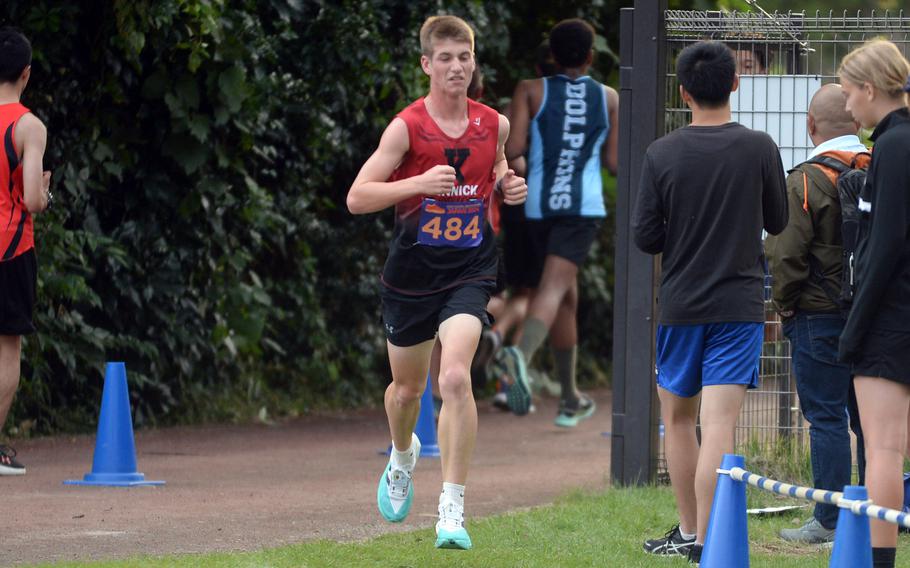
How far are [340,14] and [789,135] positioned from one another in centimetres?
385

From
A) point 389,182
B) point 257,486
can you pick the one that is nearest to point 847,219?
point 389,182

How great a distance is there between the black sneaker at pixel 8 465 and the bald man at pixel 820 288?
4127mm

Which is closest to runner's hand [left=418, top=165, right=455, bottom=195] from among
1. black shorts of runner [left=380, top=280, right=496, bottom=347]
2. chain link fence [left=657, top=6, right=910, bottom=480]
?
black shorts of runner [left=380, top=280, right=496, bottom=347]

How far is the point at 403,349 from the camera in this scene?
646 cm

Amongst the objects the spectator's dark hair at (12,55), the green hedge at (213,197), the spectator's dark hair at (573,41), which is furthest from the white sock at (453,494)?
the spectator's dark hair at (573,41)

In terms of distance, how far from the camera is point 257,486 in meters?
8.15

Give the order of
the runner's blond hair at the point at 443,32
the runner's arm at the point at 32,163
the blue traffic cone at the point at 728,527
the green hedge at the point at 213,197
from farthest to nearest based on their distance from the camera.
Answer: the green hedge at the point at 213,197
the runner's arm at the point at 32,163
the runner's blond hair at the point at 443,32
the blue traffic cone at the point at 728,527

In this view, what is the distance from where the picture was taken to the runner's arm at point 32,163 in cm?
754

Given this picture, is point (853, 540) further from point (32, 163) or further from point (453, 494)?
point (32, 163)

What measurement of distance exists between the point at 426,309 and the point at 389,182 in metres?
0.55

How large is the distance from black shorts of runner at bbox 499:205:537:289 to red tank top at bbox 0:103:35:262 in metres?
4.64

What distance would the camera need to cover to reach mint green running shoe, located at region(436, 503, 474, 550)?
5.80m

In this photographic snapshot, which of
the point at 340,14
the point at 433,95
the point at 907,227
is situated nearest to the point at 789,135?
the point at 433,95

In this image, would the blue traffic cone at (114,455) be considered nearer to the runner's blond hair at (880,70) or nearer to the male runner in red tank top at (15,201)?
the male runner in red tank top at (15,201)
